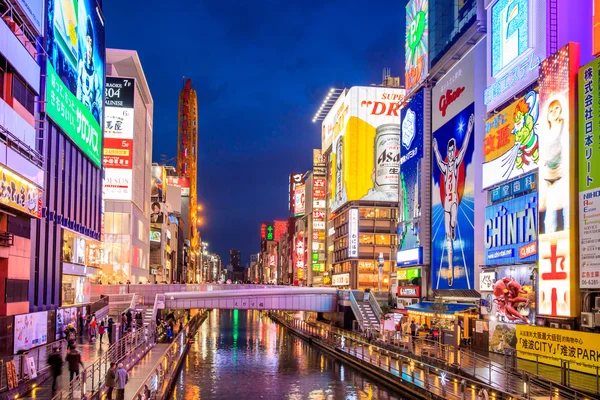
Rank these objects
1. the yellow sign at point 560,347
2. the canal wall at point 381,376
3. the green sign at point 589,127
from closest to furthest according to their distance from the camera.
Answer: the yellow sign at point 560,347 → the canal wall at point 381,376 → the green sign at point 589,127

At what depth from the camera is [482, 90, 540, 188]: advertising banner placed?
41.7m

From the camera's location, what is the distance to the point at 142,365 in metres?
34.7

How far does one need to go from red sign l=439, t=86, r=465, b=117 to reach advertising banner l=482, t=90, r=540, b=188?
393 inches

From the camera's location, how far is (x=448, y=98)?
6144 centimetres

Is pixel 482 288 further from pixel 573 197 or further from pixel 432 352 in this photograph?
pixel 573 197

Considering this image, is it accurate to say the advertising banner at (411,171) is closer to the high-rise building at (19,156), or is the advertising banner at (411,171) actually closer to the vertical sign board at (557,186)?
the vertical sign board at (557,186)

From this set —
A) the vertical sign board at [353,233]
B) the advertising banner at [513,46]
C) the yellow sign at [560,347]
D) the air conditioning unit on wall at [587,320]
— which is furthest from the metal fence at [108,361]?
the vertical sign board at [353,233]

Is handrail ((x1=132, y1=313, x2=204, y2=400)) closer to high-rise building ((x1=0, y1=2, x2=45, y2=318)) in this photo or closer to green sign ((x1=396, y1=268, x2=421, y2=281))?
high-rise building ((x1=0, y1=2, x2=45, y2=318))

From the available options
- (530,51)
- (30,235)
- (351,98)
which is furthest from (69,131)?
(351,98)

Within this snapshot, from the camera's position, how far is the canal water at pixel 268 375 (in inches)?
1362

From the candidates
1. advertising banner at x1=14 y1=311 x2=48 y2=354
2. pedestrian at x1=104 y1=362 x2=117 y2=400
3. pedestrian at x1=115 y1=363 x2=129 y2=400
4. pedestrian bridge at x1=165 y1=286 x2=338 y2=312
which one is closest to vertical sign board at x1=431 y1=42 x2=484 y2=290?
pedestrian bridge at x1=165 y1=286 x2=338 y2=312

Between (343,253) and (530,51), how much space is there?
7018cm

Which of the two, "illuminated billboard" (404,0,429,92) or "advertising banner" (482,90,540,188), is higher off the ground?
"illuminated billboard" (404,0,429,92)

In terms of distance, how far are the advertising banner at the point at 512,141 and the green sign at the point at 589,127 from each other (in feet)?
21.4
